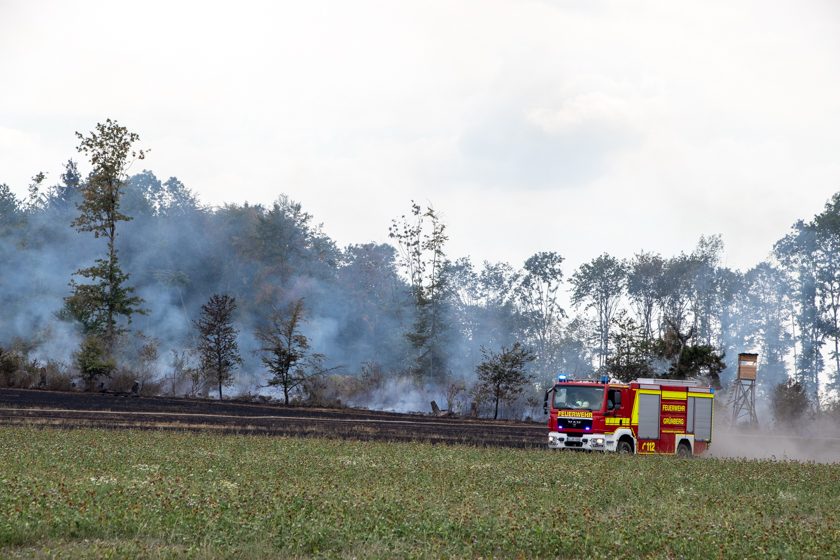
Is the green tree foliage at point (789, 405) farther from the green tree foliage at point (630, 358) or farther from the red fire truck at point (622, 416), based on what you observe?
the red fire truck at point (622, 416)

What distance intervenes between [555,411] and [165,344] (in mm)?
52297

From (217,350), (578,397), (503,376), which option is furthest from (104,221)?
(578,397)

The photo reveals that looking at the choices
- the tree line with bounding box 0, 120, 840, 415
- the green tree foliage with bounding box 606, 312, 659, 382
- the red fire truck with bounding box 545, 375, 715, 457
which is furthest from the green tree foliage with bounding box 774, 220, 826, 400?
the red fire truck with bounding box 545, 375, 715, 457

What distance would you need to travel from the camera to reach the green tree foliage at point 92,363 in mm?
60969

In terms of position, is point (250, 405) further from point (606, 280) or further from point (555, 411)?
point (606, 280)

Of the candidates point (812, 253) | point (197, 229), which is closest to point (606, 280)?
point (812, 253)

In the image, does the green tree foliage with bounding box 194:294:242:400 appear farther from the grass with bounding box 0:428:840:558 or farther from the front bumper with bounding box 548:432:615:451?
the grass with bounding box 0:428:840:558

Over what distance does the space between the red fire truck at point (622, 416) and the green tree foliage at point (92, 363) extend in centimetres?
3318

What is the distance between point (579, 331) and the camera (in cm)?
11212

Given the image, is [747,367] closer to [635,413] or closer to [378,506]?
[635,413]

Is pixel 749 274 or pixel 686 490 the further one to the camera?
pixel 749 274

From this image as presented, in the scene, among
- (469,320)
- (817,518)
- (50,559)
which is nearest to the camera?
(50,559)

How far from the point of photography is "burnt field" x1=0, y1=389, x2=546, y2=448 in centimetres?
3772

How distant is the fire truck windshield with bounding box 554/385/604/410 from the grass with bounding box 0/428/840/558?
7.57 metres
